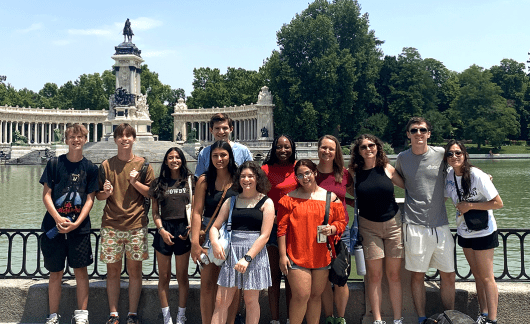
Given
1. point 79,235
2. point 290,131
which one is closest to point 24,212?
point 79,235

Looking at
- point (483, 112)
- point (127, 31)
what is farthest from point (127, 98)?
point (483, 112)

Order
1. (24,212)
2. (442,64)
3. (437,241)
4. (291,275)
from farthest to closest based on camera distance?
(442,64), (24,212), (437,241), (291,275)

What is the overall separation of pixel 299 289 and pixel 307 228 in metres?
0.64

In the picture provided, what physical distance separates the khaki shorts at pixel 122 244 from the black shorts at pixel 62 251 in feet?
0.74

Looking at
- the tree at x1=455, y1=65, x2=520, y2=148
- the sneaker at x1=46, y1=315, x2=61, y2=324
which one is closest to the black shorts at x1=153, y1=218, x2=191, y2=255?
the sneaker at x1=46, y1=315, x2=61, y2=324

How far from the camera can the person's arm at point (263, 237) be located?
466 cm

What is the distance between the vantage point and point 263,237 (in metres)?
4.73

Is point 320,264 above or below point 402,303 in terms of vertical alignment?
above

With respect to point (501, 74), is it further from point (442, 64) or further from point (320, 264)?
point (320, 264)

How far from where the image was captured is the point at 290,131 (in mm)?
51625

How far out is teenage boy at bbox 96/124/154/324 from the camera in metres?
5.52

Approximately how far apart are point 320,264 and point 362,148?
147cm

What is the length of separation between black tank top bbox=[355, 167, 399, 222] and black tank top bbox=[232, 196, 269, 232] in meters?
1.28

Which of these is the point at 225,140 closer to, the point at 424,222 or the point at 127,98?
the point at 424,222
